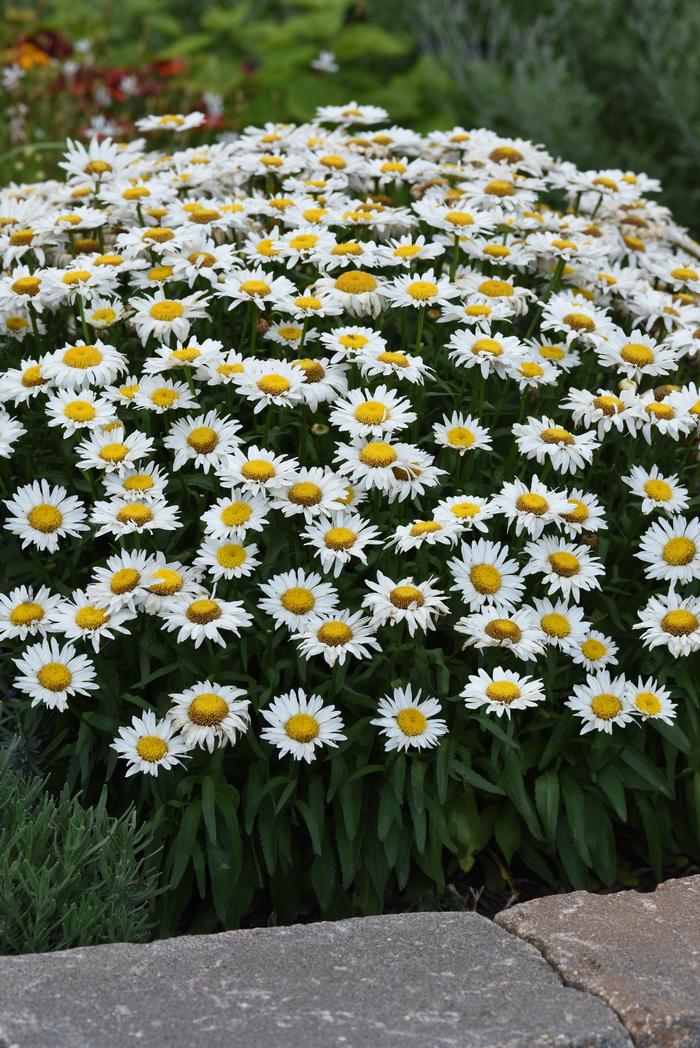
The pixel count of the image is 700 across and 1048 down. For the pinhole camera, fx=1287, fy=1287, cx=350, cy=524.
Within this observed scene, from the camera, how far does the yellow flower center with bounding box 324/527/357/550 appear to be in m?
2.53

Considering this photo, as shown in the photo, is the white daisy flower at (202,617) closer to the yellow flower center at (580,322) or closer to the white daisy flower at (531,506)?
the white daisy flower at (531,506)

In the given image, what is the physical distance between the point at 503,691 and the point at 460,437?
580 mm

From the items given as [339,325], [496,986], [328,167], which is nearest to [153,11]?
[328,167]

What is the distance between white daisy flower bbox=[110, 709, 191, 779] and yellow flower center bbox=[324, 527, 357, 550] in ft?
1.52

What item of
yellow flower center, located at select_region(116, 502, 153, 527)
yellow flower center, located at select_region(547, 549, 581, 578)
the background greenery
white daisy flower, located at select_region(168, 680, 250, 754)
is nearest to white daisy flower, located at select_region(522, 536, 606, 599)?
yellow flower center, located at select_region(547, 549, 581, 578)

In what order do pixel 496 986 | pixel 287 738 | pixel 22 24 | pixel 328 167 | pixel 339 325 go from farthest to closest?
1. pixel 22 24
2. pixel 328 167
3. pixel 339 325
4. pixel 287 738
5. pixel 496 986

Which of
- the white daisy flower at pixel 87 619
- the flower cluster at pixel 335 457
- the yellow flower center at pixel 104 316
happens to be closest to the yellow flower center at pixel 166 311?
the flower cluster at pixel 335 457

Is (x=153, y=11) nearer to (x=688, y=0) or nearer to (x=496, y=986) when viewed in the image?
(x=688, y=0)

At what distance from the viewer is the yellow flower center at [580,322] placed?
9.66 ft

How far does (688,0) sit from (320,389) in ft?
16.4

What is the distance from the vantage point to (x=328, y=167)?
351 centimetres

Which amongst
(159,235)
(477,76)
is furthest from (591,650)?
(477,76)

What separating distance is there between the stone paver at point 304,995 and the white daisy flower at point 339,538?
2.34ft

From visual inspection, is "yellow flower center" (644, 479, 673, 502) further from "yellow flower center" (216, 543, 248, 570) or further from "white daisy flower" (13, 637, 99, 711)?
"white daisy flower" (13, 637, 99, 711)
